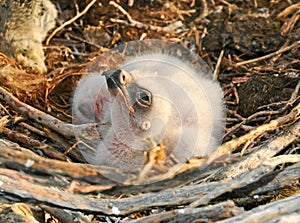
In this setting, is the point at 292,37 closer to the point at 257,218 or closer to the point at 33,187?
the point at 257,218

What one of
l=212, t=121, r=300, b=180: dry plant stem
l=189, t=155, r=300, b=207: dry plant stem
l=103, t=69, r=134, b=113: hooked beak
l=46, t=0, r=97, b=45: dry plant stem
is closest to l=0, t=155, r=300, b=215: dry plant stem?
l=189, t=155, r=300, b=207: dry plant stem

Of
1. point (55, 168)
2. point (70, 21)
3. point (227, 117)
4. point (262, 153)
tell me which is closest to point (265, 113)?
point (227, 117)

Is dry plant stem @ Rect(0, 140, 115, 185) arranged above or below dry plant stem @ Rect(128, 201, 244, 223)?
above

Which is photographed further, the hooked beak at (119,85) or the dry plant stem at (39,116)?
the dry plant stem at (39,116)

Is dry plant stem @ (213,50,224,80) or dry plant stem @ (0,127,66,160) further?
dry plant stem @ (213,50,224,80)

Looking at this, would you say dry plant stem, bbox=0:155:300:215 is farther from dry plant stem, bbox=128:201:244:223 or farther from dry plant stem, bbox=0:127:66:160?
dry plant stem, bbox=0:127:66:160

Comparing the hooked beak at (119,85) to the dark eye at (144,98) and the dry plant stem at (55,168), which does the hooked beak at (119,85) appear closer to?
the dark eye at (144,98)

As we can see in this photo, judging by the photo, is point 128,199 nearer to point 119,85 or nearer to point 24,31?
point 119,85

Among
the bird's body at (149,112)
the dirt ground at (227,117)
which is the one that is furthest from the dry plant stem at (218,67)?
the bird's body at (149,112)
